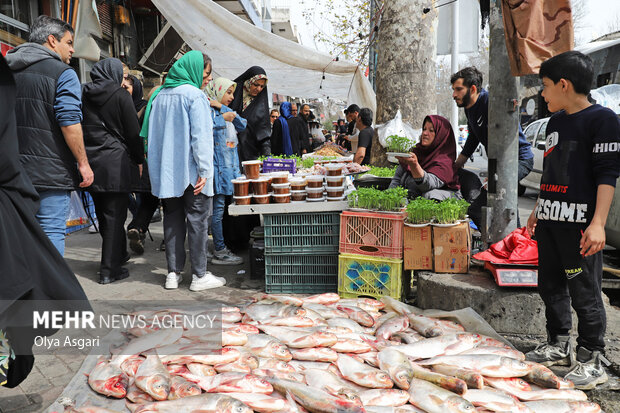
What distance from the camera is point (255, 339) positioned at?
3.28m

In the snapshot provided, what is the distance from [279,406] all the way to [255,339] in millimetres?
791

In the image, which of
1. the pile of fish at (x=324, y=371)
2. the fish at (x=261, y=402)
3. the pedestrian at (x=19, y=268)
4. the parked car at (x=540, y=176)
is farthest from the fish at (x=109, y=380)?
the parked car at (x=540, y=176)

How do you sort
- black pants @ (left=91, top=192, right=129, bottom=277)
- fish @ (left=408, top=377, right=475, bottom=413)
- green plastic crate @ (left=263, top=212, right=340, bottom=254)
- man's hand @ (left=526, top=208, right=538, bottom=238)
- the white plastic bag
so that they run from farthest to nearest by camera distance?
the white plastic bag < black pants @ (left=91, top=192, right=129, bottom=277) < green plastic crate @ (left=263, top=212, right=340, bottom=254) < man's hand @ (left=526, top=208, right=538, bottom=238) < fish @ (left=408, top=377, right=475, bottom=413)

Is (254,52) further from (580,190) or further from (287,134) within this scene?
(580,190)

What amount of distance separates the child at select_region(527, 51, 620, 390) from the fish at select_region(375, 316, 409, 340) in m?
1.13

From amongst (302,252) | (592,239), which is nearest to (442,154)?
(302,252)

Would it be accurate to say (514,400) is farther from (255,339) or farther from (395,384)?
(255,339)

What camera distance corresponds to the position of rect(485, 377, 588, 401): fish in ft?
9.23

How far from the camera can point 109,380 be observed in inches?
109

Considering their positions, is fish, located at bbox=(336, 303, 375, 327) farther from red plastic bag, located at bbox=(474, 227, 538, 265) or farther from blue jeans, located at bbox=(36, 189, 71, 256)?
blue jeans, located at bbox=(36, 189, 71, 256)

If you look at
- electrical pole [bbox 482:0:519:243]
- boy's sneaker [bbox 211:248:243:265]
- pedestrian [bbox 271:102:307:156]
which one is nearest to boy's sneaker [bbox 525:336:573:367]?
electrical pole [bbox 482:0:519:243]

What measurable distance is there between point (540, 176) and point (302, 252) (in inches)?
373

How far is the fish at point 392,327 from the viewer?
3.62 meters

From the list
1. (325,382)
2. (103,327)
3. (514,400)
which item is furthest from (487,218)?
(103,327)
